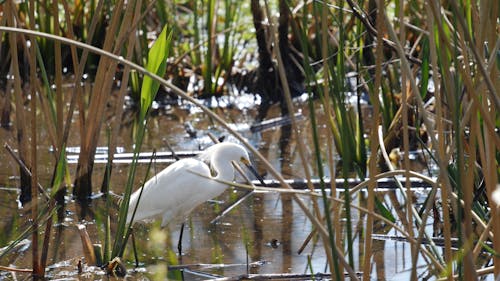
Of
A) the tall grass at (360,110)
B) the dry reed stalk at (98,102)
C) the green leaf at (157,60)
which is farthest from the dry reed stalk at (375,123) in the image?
the dry reed stalk at (98,102)

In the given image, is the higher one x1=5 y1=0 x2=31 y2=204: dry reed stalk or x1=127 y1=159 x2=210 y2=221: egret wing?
x1=5 y1=0 x2=31 y2=204: dry reed stalk

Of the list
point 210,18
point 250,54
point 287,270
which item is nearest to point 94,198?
point 287,270

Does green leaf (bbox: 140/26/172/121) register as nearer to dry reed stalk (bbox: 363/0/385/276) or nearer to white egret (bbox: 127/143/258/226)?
dry reed stalk (bbox: 363/0/385/276)

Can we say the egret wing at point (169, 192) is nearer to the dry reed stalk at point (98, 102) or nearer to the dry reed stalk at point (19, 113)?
the dry reed stalk at point (98, 102)

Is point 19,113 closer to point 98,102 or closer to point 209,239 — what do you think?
point 98,102

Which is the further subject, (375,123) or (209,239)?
(209,239)

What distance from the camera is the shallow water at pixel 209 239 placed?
292cm

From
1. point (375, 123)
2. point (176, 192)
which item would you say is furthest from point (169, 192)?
point (375, 123)

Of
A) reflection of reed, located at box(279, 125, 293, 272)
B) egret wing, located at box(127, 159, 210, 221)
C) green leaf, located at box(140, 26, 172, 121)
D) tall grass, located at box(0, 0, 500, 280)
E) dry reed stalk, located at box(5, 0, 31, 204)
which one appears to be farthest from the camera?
egret wing, located at box(127, 159, 210, 221)

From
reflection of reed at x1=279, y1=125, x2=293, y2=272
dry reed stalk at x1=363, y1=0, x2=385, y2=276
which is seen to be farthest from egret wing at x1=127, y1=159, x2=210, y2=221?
dry reed stalk at x1=363, y1=0, x2=385, y2=276

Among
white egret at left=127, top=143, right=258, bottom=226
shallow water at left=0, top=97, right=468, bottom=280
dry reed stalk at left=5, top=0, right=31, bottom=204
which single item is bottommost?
shallow water at left=0, top=97, right=468, bottom=280

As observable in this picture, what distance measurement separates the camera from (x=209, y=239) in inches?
129

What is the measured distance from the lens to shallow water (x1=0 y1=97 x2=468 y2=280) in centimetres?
292

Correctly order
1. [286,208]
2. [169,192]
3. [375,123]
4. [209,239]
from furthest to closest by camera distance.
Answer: [286,208] → [169,192] → [209,239] → [375,123]
